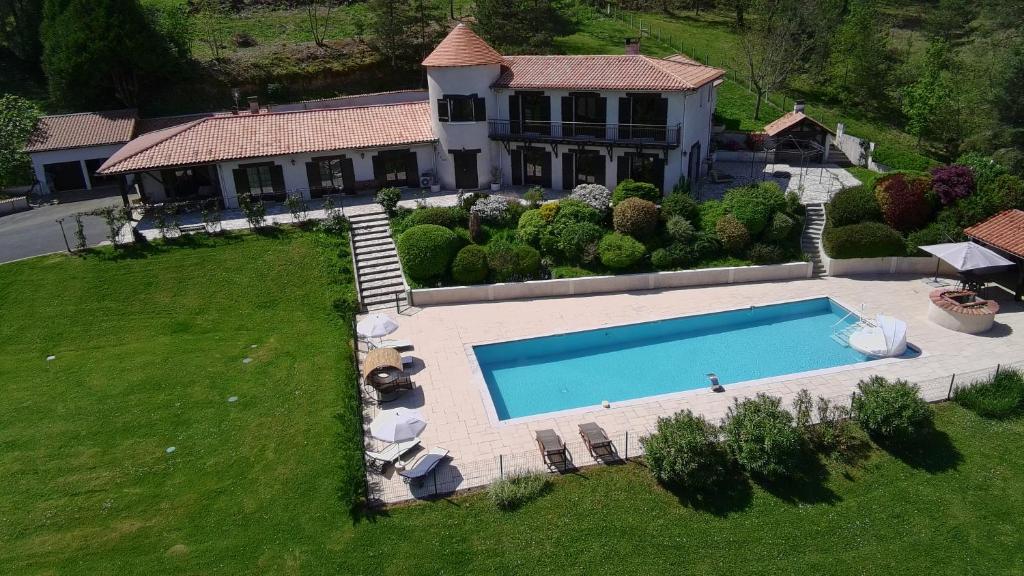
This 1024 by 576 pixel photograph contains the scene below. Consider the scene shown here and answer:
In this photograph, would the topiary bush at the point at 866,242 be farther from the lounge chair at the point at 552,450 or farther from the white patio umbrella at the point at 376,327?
the white patio umbrella at the point at 376,327

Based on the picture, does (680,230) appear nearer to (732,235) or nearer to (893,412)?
(732,235)

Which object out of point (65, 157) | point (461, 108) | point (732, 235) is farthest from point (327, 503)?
point (65, 157)

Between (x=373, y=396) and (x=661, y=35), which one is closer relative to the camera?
(x=373, y=396)

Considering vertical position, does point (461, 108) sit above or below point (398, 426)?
above

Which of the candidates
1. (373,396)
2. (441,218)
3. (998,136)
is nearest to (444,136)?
(441,218)

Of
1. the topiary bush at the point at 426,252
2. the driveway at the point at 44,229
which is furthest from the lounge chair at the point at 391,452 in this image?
the driveway at the point at 44,229

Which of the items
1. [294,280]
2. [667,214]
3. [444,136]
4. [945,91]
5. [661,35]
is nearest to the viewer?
[294,280]

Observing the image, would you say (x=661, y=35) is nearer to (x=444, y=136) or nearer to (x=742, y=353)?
(x=444, y=136)
